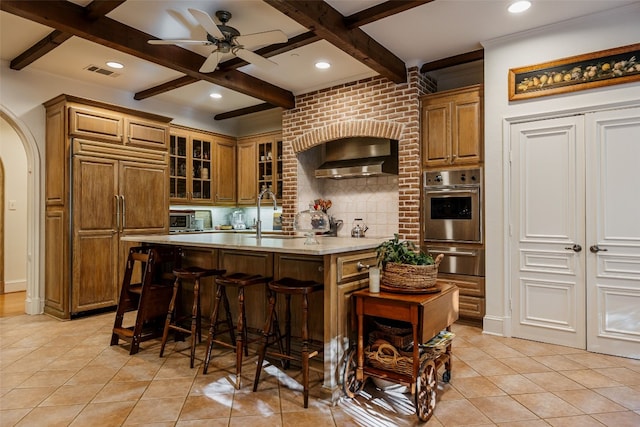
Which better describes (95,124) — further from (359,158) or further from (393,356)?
(393,356)

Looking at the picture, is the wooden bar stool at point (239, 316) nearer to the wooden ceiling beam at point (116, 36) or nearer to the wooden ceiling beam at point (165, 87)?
the wooden ceiling beam at point (116, 36)

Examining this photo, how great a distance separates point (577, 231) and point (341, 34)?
2675 millimetres

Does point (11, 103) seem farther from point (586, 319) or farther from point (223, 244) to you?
point (586, 319)

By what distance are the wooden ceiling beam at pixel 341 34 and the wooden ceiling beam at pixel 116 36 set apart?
5.12 feet

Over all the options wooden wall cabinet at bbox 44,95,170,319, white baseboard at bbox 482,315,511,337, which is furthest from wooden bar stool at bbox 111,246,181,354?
white baseboard at bbox 482,315,511,337

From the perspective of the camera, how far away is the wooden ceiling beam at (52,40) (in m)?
2.97

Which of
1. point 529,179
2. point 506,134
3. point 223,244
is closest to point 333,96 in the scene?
→ point 506,134

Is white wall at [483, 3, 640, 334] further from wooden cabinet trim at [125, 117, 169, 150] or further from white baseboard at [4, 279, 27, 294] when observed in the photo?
white baseboard at [4, 279, 27, 294]

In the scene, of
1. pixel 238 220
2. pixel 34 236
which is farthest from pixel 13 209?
pixel 238 220

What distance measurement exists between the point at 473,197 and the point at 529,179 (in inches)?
21.6

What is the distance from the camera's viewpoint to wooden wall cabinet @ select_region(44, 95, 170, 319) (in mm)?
4281

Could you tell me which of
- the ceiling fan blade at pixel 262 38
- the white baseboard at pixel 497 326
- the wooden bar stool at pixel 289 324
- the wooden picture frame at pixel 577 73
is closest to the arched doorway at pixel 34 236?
the ceiling fan blade at pixel 262 38

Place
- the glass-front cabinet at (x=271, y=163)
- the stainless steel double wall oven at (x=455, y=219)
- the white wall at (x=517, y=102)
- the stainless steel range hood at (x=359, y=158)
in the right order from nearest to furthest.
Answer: the white wall at (x=517, y=102)
the stainless steel double wall oven at (x=455, y=219)
the stainless steel range hood at (x=359, y=158)
the glass-front cabinet at (x=271, y=163)

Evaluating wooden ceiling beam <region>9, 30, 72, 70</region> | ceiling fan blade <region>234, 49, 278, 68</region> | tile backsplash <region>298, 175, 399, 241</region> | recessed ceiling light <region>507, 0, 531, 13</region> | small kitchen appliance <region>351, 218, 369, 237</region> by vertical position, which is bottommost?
small kitchen appliance <region>351, 218, 369, 237</region>
